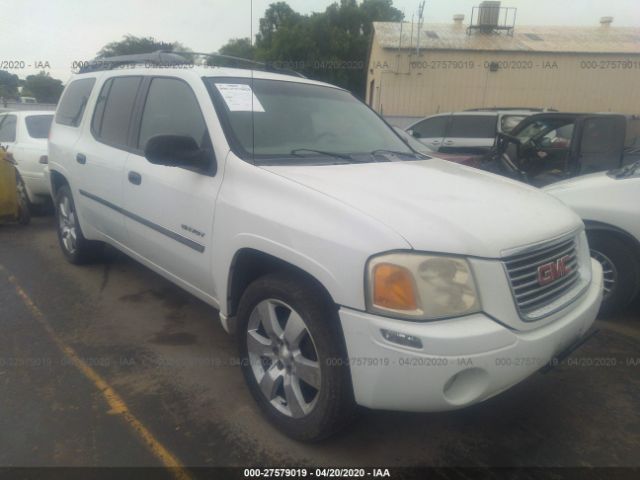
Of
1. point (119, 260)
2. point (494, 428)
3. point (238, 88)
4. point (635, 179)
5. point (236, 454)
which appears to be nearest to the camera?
point (236, 454)

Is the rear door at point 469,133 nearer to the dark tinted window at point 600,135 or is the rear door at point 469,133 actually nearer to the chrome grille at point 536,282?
the dark tinted window at point 600,135

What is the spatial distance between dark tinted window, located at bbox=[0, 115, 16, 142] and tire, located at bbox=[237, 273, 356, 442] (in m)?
6.35

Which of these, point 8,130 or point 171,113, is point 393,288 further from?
point 8,130

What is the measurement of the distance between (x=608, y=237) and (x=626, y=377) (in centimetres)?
112

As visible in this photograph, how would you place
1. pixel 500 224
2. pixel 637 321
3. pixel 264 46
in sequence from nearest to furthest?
pixel 500 224, pixel 637 321, pixel 264 46

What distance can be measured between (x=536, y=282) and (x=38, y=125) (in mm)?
7285

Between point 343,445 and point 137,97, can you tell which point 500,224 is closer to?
point 343,445

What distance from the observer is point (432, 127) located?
1052 centimetres

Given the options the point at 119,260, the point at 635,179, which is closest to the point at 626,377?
the point at 635,179

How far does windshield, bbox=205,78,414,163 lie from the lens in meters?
2.92

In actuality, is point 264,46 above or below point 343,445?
above

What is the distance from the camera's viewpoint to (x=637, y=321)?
4020mm

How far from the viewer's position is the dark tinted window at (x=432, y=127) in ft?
34.0

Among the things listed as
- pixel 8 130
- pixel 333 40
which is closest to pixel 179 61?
pixel 8 130
